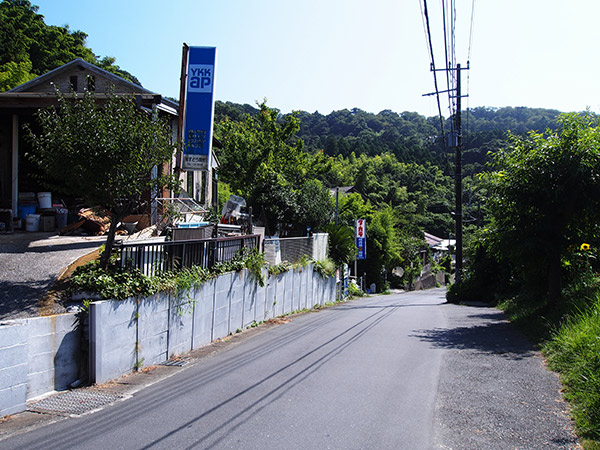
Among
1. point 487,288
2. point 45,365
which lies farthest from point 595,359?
point 487,288

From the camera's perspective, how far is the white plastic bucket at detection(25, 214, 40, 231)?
47.1 feet

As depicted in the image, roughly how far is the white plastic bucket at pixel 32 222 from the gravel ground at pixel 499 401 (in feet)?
40.2

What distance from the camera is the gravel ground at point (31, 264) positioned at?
7.84 m

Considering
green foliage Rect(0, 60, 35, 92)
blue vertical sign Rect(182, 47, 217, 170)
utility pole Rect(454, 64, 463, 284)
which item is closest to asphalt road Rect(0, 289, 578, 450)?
blue vertical sign Rect(182, 47, 217, 170)

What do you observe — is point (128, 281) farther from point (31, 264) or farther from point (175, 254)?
point (31, 264)

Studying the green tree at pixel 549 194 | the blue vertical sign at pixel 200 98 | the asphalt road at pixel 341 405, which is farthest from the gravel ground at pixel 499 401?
the blue vertical sign at pixel 200 98

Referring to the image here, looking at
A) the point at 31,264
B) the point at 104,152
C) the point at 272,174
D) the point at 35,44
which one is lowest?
the point at 31,264

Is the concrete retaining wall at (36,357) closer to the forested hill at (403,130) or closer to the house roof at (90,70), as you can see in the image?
the house roof at (90,70)

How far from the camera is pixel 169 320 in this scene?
28.9 feet

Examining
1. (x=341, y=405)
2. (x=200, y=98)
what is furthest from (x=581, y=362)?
(x=200, y=98)

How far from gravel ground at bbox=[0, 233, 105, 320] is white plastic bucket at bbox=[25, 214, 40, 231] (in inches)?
27.5

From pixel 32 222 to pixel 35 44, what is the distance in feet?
93.5

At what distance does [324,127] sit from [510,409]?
122280 millimetres

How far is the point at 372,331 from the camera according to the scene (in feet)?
40.6
